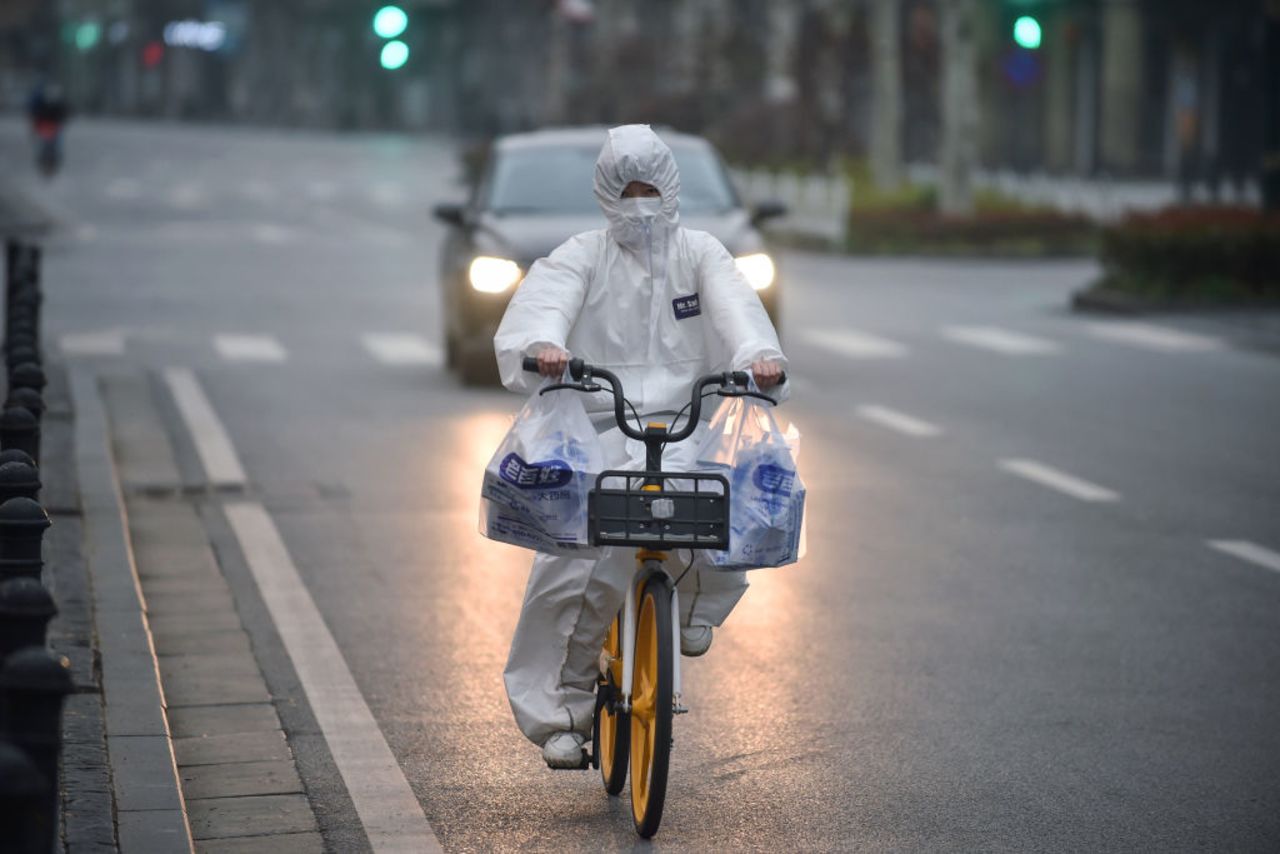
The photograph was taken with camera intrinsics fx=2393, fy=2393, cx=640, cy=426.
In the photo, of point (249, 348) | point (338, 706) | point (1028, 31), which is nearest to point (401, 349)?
point (249, 348)

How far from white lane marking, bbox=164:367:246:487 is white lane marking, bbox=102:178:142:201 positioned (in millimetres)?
28561

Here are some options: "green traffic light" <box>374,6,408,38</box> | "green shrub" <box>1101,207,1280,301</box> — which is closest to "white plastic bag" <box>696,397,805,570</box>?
"green shrub" <box>1101,207,1280,301</box>

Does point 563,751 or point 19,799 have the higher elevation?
point 19,799

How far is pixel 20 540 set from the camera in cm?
521

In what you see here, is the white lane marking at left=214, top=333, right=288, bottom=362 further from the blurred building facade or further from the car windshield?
the blurred building facade

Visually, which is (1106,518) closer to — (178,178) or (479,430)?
(479,430)

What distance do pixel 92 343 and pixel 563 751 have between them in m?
13.4

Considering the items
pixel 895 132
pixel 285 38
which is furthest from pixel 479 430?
pixel 285 38

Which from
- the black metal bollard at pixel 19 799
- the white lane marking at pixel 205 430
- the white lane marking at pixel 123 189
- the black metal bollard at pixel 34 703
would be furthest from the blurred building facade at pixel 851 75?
the black metal bollard at pixel 19 799

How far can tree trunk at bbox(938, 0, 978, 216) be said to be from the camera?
34.3 m

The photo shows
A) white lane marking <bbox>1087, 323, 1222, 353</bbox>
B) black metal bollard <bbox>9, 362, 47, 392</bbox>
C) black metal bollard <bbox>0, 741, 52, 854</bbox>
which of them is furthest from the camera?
white lane marking <bbox>1087, 323, 1222, 353</bbox>

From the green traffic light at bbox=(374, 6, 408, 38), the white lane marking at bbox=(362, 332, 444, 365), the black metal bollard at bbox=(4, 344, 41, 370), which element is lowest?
the white lane marking at bbox=(362, 332, 444, 365)

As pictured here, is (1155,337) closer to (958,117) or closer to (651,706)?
(651,706)

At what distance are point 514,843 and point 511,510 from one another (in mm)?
785
